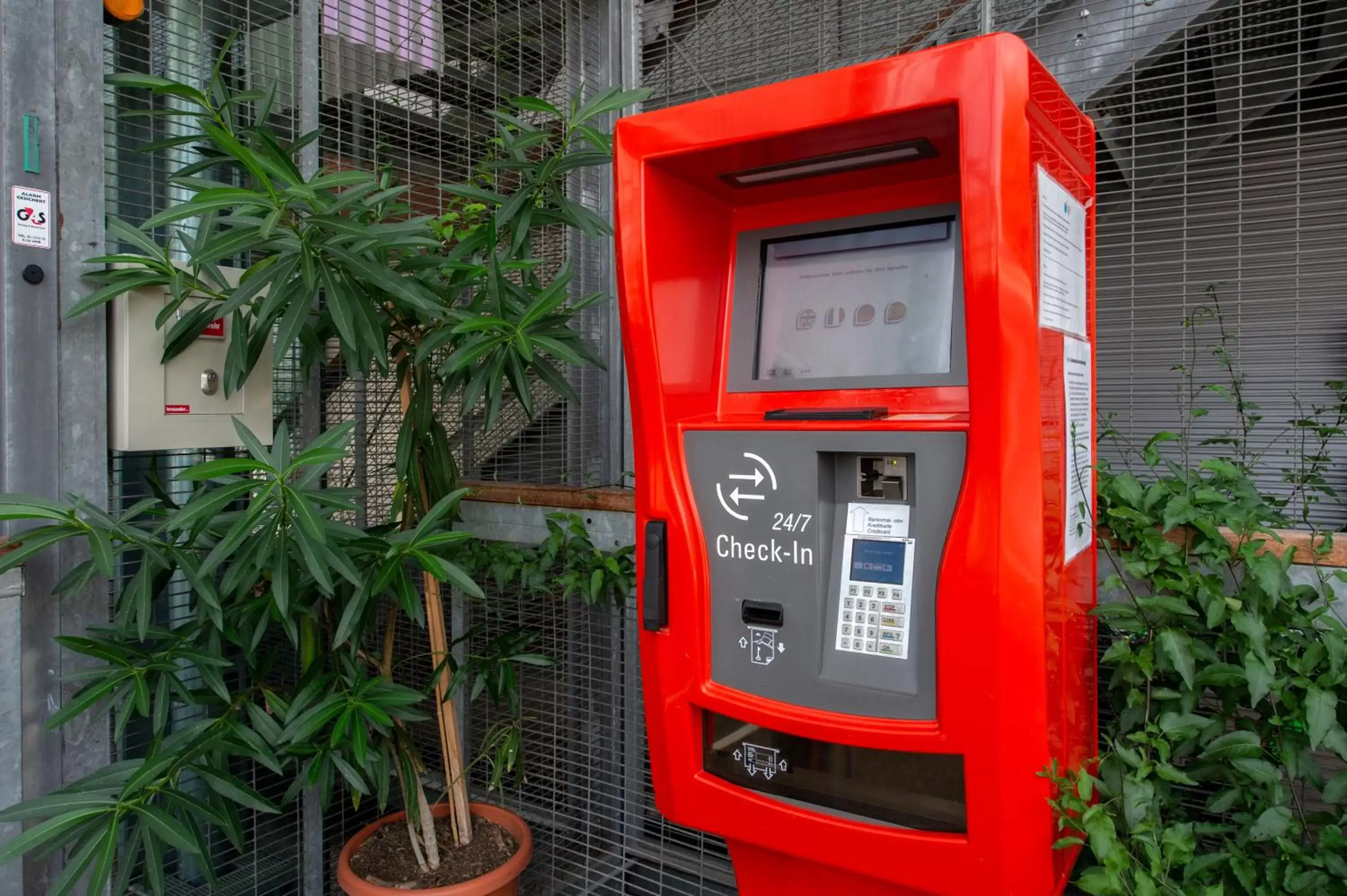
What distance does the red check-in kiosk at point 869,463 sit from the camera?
1225mm

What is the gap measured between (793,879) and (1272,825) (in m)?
0.77

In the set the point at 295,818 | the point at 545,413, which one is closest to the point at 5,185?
the point at 545,413

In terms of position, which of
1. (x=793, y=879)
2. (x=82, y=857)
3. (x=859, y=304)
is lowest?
(x=793, y=879)

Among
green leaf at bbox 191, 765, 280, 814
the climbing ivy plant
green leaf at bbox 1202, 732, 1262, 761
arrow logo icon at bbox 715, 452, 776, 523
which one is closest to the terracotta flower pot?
green leaf at bbox 191, 765, 280, 814

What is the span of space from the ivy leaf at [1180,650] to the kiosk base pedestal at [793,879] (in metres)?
0.55

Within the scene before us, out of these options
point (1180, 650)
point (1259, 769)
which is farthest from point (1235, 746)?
point (1180, 650)

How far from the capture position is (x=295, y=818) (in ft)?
8.01

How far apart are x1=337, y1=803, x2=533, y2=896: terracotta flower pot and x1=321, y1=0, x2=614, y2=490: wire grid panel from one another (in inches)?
35.2

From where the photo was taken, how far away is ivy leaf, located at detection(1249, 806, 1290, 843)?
128 centimetres

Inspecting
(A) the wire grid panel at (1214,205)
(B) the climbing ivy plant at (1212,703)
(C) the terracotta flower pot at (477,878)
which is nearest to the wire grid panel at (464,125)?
(C) the terracotta flower pot at (477,878)

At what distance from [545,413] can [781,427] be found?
150cm

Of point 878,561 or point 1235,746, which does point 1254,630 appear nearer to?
point 1235,746

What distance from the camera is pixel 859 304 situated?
1467mm

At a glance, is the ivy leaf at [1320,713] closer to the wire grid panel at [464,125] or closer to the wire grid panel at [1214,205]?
the wire grid panel at [1214,205]
